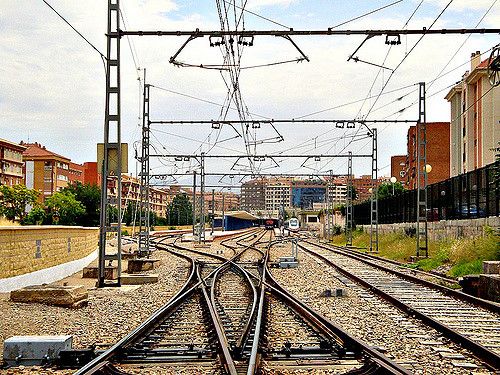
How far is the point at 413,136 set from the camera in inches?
4279

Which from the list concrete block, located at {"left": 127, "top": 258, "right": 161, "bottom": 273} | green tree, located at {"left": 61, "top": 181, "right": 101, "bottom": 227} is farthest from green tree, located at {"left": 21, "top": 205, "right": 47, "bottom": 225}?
concrete block, located at {"left": 127, "top": 258, "right": 161, "bottom": 273}

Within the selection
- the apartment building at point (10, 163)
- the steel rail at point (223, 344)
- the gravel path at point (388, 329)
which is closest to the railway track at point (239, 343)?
the steel rail at point (223, 344)

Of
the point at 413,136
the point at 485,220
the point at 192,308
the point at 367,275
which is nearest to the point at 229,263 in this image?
the point at 367,275

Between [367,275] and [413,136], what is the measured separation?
87.3 metres

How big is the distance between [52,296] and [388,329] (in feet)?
23.2

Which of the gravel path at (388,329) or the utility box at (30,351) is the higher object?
the utility box at (30,351)

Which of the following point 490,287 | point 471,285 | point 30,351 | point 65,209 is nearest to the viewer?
point 30,351

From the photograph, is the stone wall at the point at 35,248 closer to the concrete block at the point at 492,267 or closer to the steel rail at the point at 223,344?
the steel rail at the point at 223,344

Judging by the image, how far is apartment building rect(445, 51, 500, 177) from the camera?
Answer: 69750 millimetres

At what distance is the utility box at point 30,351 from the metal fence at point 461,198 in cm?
2210

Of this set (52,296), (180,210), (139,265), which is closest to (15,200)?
(139,265)

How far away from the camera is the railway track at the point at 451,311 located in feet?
33.4

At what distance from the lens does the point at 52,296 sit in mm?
15117

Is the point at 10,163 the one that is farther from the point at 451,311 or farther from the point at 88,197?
the point at 451,311
